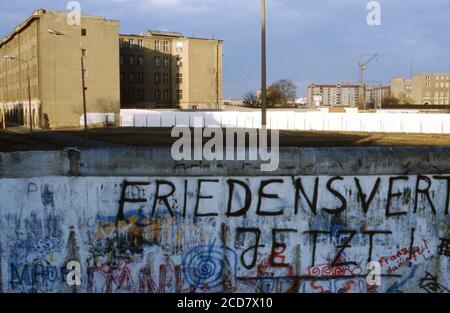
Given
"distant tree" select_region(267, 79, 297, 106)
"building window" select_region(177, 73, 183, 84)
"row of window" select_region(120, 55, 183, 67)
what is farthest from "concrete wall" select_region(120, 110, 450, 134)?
"distant tree" select_region(267, 79, 297, 106)

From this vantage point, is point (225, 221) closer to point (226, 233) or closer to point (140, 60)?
point (226, 233)

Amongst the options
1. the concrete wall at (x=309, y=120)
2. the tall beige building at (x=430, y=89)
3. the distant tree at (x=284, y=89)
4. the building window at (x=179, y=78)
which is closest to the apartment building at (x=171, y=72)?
the building window at (x=179, y=78)

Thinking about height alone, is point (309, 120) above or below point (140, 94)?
below

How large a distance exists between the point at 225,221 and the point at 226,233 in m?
Result: 0.16

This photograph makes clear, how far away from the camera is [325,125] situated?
56844 mm

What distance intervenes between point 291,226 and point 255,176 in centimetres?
81

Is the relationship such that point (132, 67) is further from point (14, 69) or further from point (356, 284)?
point (356, 284)

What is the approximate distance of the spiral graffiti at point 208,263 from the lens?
228 inches

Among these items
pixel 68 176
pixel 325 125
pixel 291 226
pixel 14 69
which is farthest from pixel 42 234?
pixel 14 69

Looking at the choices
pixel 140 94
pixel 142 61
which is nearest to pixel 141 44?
pixel 142 61

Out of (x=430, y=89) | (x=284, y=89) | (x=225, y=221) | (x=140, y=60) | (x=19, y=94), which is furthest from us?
(x=430, y=89)

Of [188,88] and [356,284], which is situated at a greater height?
[188,88]

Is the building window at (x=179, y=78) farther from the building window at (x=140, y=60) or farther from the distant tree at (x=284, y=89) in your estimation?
the distant tree at (x=284, y=89)

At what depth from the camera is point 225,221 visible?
5.79 m
